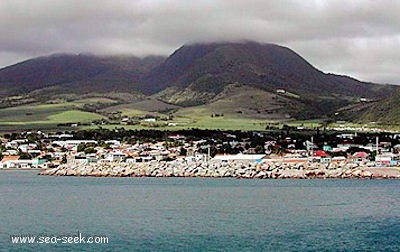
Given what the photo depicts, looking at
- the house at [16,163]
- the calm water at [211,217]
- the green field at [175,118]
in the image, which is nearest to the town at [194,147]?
the house at [16,163]

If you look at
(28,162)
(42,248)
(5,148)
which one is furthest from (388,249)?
(5,148)

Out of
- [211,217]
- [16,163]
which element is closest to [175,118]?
[16,163]

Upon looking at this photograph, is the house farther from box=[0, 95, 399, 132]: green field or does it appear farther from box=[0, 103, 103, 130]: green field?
box=[0, 103, 103, 130]: green field

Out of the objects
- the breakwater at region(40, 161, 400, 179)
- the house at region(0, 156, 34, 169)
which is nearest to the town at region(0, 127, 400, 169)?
the house at region(0, 156, 34, 169)

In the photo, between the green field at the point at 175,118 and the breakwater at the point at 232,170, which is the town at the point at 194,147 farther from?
the green field at the point at 175,118

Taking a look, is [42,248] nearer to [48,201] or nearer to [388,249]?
[388,249]

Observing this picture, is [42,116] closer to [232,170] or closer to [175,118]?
[175,118]
